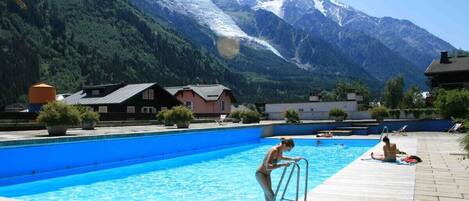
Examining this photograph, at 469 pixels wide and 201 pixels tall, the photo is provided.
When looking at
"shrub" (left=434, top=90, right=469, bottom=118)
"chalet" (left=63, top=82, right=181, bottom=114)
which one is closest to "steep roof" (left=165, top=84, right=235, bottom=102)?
"chalet" (left=63, top=82, right=181, bottom=114)

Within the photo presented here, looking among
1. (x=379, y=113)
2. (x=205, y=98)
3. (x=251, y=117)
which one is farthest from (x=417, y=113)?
(x=205, y=98)

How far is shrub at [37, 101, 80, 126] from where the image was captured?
21.5 metres

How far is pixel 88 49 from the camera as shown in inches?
4953

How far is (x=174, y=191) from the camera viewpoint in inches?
516

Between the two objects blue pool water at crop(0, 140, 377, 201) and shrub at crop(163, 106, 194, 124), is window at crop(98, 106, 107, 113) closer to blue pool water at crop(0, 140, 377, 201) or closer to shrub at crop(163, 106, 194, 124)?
shrub at crop(163, 106, 194, 124)

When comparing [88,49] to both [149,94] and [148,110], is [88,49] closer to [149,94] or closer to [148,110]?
[149,94]

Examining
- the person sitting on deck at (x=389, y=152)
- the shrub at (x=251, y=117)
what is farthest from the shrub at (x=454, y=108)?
the shrub at (x=251, y=117)

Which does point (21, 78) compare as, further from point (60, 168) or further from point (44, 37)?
point (60, 168)

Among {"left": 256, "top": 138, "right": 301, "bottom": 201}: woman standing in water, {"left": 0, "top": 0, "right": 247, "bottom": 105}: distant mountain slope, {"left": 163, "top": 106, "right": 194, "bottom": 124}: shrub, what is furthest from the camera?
{"left": 0, "top": 0, "right": 247, "bottom": 105}: distant mountain slope

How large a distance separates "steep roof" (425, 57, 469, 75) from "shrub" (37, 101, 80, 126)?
45.2m

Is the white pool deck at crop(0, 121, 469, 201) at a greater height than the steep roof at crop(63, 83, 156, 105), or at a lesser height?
lesser

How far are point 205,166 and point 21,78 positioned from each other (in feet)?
299

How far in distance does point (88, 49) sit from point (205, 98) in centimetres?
7233

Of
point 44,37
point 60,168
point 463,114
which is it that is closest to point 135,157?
point 60,168
